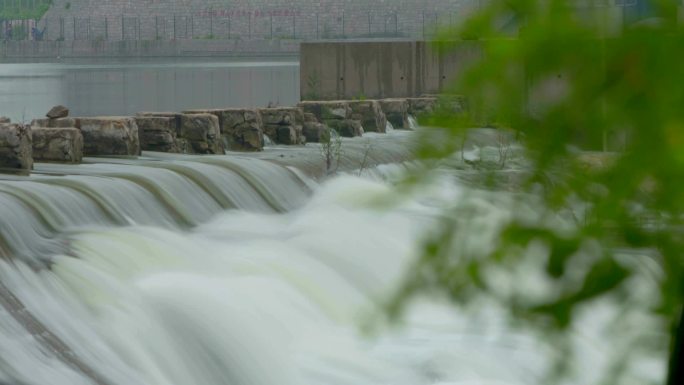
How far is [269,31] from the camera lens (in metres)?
87.6

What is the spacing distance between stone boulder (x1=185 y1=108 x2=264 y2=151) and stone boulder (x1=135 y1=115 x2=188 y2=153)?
0.77 m

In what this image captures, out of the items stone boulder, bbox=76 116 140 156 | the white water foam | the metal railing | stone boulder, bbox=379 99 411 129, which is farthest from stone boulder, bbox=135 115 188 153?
the metal railing

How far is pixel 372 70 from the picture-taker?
2181cm

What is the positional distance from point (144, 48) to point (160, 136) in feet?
254

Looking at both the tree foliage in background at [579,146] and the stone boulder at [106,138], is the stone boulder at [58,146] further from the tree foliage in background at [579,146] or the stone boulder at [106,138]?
the tree foliage in background at [579,146]

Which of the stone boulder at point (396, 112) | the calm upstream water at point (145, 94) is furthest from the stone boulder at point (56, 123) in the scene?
the calm upstream water at point (145, 94)

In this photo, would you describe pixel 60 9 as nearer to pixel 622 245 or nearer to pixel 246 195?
pixel 246 195

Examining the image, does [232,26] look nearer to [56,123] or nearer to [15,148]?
[56,123]

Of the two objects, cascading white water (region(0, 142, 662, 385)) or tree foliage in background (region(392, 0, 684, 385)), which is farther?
cascading white water (region(0, 142, 662, 385))

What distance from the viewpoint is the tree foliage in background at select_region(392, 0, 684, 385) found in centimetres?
69

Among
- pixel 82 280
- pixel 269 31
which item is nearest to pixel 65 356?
pixel 82 280

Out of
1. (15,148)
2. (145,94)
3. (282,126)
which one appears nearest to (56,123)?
(15,148)

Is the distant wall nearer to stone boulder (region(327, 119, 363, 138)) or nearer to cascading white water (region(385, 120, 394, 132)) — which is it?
cascading white water (region(385, 120, 394, 132))

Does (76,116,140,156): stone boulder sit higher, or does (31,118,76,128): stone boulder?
(31,118,76,128): stone boulder
